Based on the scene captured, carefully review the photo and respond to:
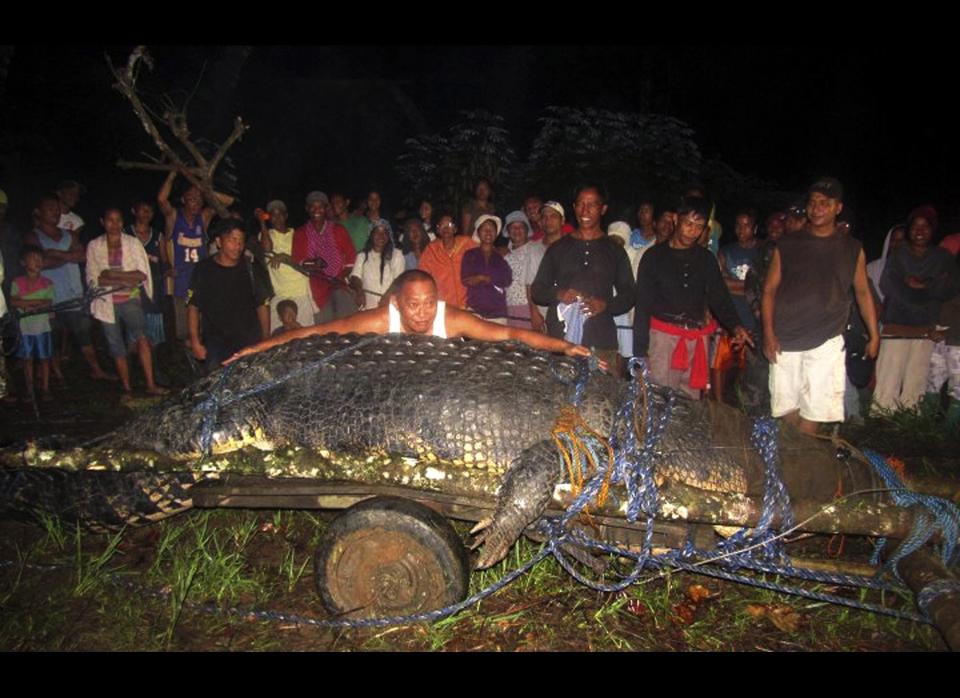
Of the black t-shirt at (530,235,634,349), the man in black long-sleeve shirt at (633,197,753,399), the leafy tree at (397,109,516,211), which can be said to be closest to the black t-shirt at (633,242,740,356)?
the man in black long-sleeve shirt at (633,197,753,399)

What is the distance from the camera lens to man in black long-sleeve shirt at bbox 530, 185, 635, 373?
4422 mm

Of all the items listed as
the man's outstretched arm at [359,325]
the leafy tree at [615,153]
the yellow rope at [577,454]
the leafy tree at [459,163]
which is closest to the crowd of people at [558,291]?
the man's outstretched arm at [359,325]

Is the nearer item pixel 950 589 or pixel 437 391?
pixel 950 589

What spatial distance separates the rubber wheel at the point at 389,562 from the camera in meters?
2.53

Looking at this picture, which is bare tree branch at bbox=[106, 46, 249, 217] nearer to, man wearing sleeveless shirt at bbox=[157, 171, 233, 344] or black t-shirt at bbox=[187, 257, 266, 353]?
man wearing sleeveless shirt at bbox=[157, 171, 233, 344]

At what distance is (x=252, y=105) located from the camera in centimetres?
1488

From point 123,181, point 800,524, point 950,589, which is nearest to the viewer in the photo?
point 950,589

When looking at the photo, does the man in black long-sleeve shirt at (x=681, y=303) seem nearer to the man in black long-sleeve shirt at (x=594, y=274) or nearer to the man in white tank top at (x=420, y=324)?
the man in black long-sleeve shirt at (x=594, y=274)

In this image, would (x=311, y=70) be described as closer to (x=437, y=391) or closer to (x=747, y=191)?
(x=747, y=191)

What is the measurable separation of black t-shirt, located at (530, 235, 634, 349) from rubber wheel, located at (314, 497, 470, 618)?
229cm

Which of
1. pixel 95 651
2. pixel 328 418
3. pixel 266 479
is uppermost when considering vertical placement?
pixel 328 418

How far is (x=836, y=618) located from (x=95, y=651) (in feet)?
11.4

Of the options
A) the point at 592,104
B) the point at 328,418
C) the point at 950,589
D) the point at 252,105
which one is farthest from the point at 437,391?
the point at 592,104

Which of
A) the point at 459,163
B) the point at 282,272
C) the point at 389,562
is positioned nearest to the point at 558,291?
the point at 389,562
